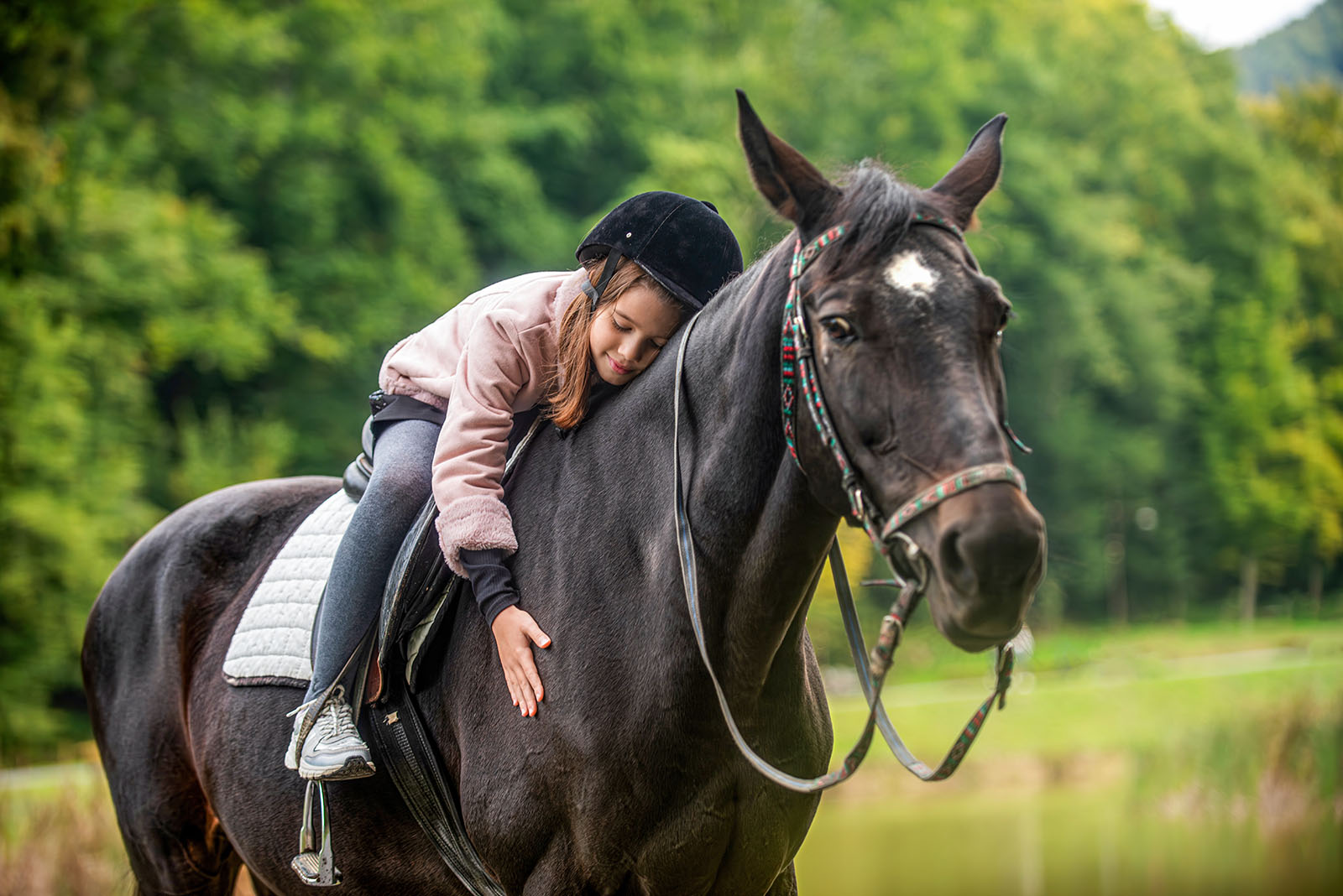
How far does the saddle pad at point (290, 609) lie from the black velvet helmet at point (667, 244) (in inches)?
50.1

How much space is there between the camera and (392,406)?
345 cm

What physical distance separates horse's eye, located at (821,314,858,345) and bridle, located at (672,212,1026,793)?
0.07m

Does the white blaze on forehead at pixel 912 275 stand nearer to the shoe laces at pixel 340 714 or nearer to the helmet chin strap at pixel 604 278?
the helmet chin strap at pixel 604 278

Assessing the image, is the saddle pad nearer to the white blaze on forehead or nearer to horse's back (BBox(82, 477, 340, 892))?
horse's back (BBox(82, 477, 340, 892))

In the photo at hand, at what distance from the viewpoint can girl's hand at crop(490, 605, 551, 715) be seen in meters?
2.77

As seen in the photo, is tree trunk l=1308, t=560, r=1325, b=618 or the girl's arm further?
tree trunk l=1308, t=560, r=1325, b=618

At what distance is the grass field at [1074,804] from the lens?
30.6ft

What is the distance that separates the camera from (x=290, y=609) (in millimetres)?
3631

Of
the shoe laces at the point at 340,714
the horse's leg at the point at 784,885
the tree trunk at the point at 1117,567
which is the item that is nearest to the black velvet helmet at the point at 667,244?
the shoe laces at the point at 340,714

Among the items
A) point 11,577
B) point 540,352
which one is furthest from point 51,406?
point 540,352

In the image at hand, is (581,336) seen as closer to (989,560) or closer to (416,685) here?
(416,685)

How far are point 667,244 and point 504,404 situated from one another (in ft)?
1.84

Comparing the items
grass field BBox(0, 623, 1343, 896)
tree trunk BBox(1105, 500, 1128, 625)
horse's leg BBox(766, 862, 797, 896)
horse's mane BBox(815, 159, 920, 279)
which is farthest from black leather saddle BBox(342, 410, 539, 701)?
tree trunk BBox(1105, 500, 1128, 625)

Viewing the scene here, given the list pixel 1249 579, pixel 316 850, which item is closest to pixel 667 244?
pixel 316 850
